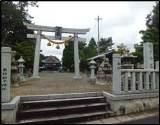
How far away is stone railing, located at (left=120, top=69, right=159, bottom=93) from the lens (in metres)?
7.53

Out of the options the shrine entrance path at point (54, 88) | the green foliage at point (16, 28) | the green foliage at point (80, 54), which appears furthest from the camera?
the green foliage at point (80, 54)

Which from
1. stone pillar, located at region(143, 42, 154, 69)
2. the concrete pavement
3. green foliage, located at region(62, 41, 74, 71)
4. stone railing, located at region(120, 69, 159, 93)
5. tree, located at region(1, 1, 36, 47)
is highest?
tree, located at region(1, 1, 36, 47)

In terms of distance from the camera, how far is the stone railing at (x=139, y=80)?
7531mm

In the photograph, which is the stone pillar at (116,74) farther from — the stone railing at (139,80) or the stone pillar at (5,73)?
the stone pillar at (5,73)

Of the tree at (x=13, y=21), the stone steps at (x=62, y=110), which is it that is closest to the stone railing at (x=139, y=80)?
the stone steps at (x=62, y=110)

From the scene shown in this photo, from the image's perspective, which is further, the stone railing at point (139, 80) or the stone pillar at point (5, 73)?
the stone railing at point (139, 80)

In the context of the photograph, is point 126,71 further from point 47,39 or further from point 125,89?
point 47,39

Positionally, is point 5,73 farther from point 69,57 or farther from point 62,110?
point 69,57

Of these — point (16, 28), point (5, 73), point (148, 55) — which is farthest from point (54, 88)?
point (16, 28)

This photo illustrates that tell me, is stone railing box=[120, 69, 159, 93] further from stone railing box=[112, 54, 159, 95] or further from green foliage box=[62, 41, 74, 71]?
green foliage box=[62, 41, 74, 71]

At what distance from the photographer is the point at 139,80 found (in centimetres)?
777

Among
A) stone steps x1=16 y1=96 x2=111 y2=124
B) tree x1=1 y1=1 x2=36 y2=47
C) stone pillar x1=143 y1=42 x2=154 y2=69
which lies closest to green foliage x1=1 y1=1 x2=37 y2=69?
tree x1=1 y1=1 x2=36 y2=47

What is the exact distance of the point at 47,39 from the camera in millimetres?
17875

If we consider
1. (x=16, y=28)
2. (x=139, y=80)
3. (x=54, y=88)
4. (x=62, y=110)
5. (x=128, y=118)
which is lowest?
(x=128, y=118)
